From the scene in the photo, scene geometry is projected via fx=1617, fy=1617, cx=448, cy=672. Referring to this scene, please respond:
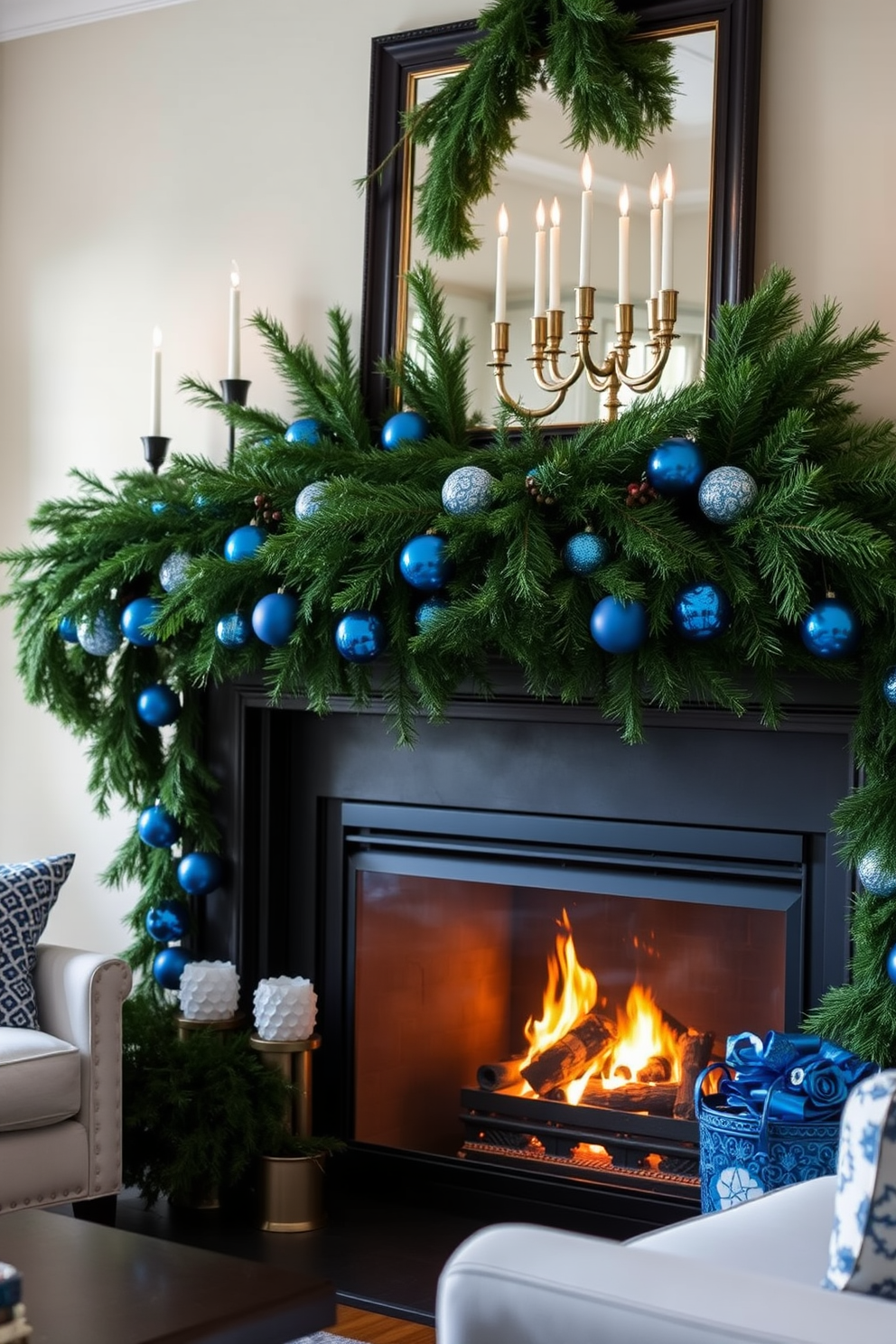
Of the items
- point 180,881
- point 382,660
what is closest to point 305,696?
point 382,660

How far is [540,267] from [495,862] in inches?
47.8

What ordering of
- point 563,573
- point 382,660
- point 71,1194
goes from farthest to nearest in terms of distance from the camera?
point 382,660, point 71,1194, point 563,573

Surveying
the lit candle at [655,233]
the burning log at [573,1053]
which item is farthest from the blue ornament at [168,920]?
the lit candle at [655,233]

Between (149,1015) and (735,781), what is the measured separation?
136cm

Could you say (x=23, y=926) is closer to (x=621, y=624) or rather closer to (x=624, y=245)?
(x=621, y=624)

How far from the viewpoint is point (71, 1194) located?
3039 millimetres

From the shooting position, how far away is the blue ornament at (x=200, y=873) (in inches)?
138

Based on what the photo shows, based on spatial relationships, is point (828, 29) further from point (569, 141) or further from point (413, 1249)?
point (413, 1249)

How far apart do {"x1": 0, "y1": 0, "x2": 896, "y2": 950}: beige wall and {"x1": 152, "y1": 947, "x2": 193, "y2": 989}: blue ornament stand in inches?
16.0

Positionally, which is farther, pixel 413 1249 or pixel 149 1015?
pixel 149 1015

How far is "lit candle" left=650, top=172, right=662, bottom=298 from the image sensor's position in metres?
3.07

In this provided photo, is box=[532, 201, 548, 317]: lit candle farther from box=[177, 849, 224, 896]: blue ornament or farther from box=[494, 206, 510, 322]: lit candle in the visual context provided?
box=[177, 849, 224, 896]: blue ornament

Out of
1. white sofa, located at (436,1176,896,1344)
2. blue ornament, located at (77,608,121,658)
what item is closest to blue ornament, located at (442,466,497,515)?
blue ornament, located at (77,608,121,658)

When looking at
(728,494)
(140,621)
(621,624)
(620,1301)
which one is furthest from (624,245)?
(620,1301)
